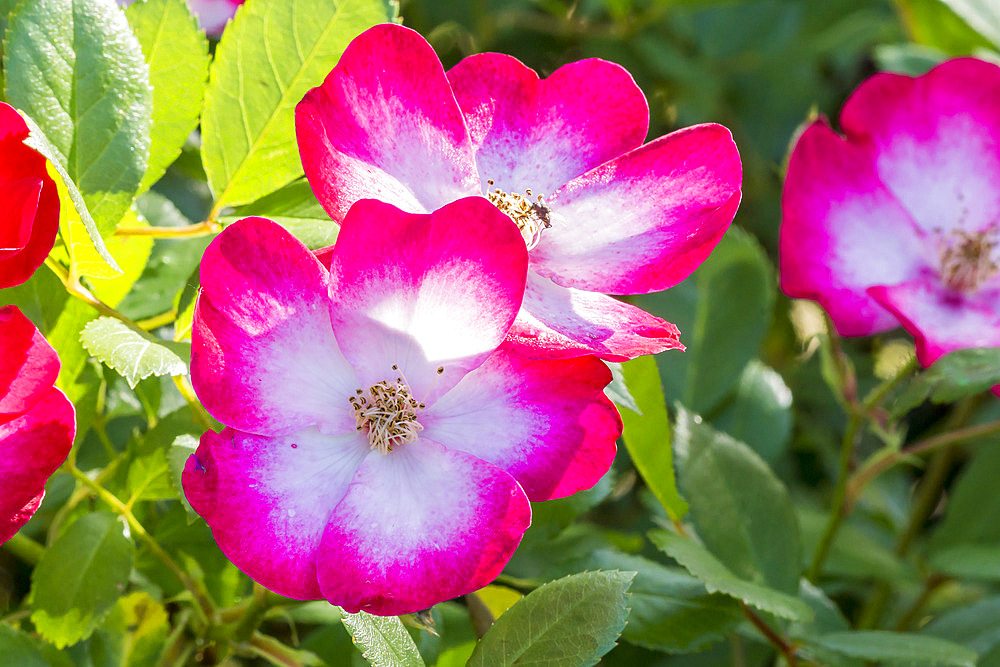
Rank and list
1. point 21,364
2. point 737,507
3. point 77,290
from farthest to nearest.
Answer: point 737,507
point 77,290
point 21,364

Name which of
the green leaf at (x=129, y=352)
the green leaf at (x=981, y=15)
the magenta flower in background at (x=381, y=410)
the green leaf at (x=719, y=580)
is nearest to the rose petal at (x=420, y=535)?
the magenta flower in background at (x=381, y=410)

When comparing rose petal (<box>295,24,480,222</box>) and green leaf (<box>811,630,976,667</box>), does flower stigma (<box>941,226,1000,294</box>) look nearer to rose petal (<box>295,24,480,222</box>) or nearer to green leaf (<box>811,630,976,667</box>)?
green leaf (<box>811,630,976,667</box>)

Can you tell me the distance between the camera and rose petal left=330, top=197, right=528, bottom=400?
0.50 m

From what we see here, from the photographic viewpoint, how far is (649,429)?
72cm

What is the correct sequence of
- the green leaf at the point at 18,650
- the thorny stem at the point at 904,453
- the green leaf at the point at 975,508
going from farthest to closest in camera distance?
the green leaf at the point at 975,508 → the thorny stem at the point at 904,453 → the green leaf at the point at 18,650

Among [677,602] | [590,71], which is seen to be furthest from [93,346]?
[677,602]

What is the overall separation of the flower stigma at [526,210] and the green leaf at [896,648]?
395mm

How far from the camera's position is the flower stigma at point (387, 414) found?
0.57m

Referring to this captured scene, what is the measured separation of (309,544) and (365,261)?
0.48 ft

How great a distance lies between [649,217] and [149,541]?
1.28ft

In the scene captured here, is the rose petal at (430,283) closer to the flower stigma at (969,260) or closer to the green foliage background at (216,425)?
the green foliage background at (216,425)

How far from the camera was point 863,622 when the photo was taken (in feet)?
3.80

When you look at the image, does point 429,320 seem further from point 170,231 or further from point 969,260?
point 969,260

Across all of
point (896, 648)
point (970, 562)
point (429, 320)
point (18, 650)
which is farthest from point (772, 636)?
point (18, 650)
